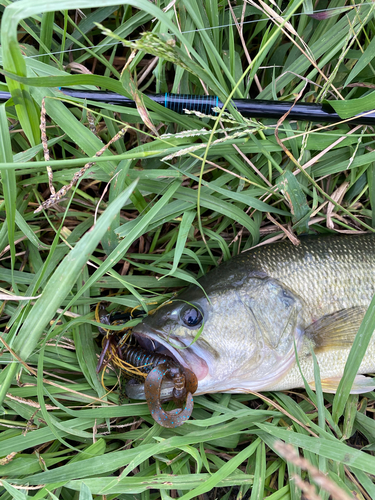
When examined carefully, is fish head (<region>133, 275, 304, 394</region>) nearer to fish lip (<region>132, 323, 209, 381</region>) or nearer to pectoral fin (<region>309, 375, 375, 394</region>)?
fish lip (<region>132, 323, 209, 381</region>)

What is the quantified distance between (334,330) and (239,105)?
146 cm

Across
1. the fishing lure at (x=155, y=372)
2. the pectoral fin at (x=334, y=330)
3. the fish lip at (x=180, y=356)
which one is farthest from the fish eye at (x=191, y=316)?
the pectoral fin at (x=334, y=330)

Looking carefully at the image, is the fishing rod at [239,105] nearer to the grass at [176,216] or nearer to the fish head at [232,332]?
the grass at [176,216]

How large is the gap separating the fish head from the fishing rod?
98 centimetres

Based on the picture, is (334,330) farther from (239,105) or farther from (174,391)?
(239,105)

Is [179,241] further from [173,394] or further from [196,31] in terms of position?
[196,31]

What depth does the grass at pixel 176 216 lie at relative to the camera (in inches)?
78.1

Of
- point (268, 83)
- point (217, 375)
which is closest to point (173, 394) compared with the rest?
point (217, 375)

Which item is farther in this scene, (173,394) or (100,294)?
(100,294)

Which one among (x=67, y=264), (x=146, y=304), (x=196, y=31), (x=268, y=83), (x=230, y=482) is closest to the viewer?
(x=67, y=264)

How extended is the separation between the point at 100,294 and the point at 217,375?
97 centimetres

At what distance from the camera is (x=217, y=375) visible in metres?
2.08

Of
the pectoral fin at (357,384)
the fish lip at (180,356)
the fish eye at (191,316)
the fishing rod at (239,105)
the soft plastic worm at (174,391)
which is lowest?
the pectoral fin at (357,384)

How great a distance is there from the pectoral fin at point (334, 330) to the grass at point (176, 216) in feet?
0.85
